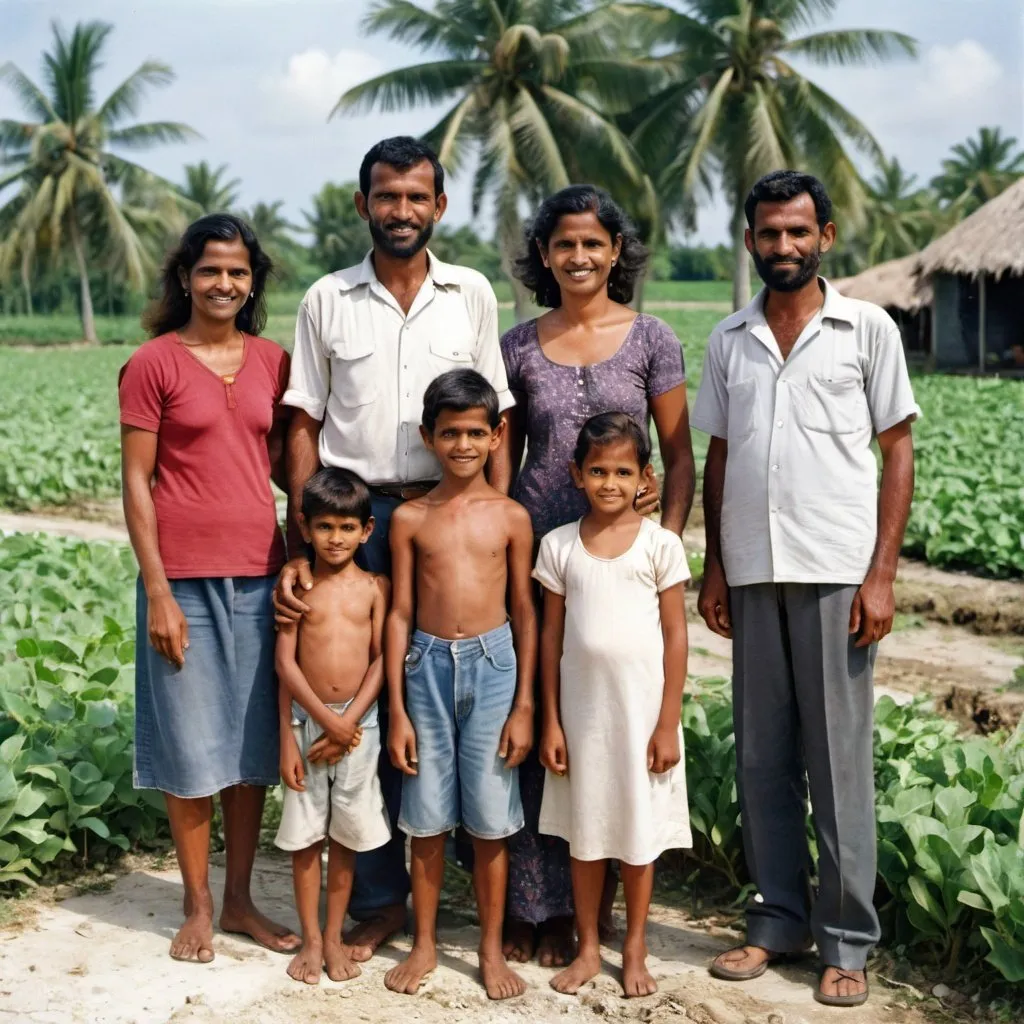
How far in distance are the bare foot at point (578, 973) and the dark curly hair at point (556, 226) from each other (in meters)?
1.73

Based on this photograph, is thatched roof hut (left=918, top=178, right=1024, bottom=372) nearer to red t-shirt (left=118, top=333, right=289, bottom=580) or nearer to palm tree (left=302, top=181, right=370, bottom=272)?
red t-shirt (left=118, top=333, right=289, bottom=580)

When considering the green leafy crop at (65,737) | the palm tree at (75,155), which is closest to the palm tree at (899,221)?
the palm tree at (75,155)

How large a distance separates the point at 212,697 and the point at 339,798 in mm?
438

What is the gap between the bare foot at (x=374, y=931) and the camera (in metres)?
3.35

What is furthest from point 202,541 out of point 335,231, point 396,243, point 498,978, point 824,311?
point 335,231

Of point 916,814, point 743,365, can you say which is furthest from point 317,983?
point 743,365

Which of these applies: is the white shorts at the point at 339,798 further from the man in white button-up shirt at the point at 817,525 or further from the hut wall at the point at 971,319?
the hut wall at the point at 971,319

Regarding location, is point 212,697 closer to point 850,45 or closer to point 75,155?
point 850,45

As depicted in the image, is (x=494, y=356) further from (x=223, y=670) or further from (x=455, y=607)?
(x=223, y=670)

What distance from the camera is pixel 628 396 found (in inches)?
129

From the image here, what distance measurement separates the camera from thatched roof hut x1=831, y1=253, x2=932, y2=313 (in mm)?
24719

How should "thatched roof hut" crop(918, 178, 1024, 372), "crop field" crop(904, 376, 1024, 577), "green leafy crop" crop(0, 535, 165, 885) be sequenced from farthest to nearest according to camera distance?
"thatched roof hut" crop(918, 178, 1024, 372) < "crop field" crop(904, 376, 1024, 577) < "green leafy crop" crop(0, 535, 165, 885)

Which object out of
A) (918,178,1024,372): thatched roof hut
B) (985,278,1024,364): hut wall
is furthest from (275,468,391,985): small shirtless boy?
(985,278,1024,364): hut wall

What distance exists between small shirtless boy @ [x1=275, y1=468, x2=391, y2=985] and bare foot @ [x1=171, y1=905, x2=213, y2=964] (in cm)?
25
